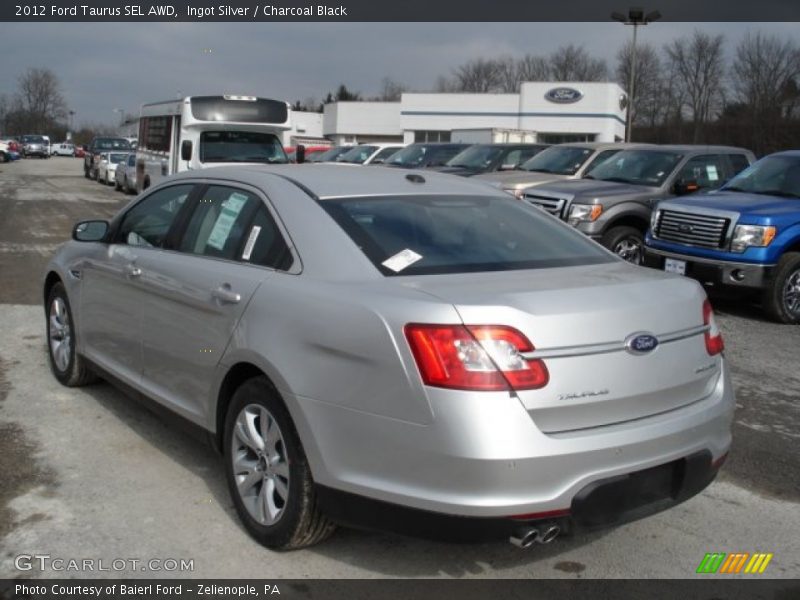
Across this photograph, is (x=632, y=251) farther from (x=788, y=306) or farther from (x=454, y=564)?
(x=454, y=564)

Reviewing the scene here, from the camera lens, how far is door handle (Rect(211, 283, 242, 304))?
3.64 m

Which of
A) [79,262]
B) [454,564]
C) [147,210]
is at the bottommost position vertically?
[454,564]

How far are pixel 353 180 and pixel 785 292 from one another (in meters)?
6.46

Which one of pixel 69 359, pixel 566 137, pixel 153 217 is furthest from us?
pixel 566 137

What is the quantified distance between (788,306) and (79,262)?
23.6 feet

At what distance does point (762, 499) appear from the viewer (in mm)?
4215

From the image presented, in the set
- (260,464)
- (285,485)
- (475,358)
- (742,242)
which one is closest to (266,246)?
(260,464)

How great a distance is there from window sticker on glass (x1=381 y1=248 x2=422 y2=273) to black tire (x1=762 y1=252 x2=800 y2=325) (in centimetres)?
650

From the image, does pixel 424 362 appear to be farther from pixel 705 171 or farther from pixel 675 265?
pixel 705 171

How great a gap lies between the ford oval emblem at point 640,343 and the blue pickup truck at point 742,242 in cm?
623

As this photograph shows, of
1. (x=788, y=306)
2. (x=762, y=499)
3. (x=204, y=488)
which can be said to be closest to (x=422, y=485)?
(x=204, y=488)

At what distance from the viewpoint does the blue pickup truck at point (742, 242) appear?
8.70m

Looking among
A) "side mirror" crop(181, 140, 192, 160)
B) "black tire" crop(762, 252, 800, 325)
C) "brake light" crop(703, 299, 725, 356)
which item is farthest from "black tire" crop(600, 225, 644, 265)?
"side mirror" crop(181, 140, 192, 160)

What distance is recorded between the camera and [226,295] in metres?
3.70
